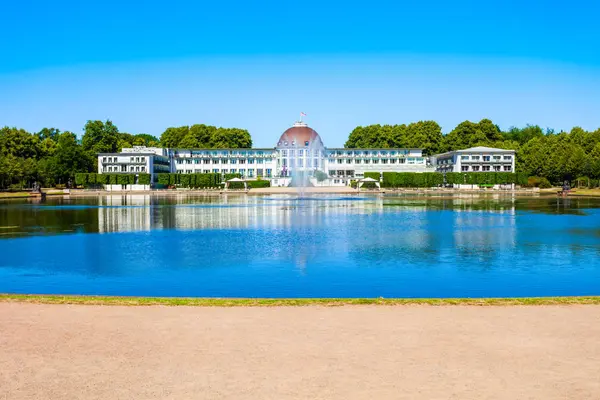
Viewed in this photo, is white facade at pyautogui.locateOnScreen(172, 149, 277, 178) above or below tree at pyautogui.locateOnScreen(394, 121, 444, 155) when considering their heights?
below

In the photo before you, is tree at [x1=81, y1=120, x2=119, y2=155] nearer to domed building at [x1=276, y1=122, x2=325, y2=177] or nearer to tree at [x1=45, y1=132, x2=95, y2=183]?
tree at [x1=45, y1=132, x2=95, y2=183]

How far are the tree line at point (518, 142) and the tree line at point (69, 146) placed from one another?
36.4m

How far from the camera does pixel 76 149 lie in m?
117

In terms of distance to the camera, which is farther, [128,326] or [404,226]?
[404,226]

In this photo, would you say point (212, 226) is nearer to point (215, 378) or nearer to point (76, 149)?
point (215, 378)

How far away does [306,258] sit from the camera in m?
24.5

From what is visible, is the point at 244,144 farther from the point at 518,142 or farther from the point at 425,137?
the point at 518,142

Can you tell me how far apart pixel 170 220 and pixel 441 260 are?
26474 millimetres

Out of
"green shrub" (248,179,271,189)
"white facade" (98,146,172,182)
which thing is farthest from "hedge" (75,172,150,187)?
"green shrub" (248,179,271,189)

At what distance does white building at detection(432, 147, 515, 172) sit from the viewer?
130 m

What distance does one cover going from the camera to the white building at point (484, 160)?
426ft

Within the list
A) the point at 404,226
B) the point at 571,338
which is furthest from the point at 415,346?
the point at 404,226

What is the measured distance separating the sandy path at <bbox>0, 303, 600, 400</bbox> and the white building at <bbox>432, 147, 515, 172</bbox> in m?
122

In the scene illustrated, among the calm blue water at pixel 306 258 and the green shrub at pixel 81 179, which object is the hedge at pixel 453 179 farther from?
the calm blue water at pixel 306 258
